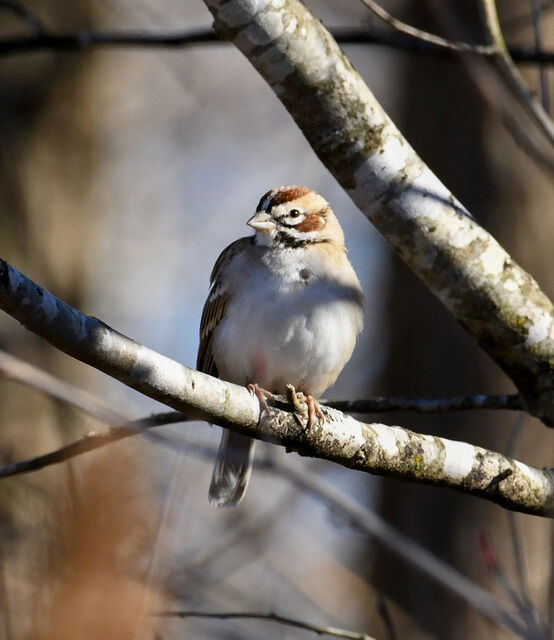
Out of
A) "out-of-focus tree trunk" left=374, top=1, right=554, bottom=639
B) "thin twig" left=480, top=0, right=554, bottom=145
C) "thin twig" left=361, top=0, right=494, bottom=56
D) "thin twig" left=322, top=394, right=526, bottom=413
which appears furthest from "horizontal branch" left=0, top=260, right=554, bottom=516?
"out-of-focus tree trunk" left=374, top=1, right=554, bottom=639

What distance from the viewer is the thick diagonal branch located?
10.7 feet

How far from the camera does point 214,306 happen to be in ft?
15.3

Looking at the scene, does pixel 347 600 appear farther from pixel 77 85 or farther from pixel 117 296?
pixel 77 85

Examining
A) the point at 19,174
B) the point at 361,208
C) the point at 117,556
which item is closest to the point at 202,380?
the point at 117,556

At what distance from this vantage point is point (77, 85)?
7367 millimetres

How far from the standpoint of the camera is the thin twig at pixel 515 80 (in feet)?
10.4

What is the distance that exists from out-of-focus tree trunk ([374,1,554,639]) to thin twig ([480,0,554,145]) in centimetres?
260

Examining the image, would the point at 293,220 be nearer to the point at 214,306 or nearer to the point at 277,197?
the point at 277,197

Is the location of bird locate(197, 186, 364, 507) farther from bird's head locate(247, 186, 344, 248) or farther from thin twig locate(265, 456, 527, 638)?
thin twig locate(265, 456, 527, 638)

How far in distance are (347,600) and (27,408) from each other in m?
2.81

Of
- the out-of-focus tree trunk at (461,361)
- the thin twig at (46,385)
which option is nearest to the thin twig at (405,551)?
the thin twig at (46,385)

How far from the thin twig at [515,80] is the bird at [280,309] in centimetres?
131

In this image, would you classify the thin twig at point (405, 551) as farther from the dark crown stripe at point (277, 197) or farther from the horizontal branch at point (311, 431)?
the dark crown stripe at point (277, 197)

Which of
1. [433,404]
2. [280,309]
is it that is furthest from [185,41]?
[433,404]
